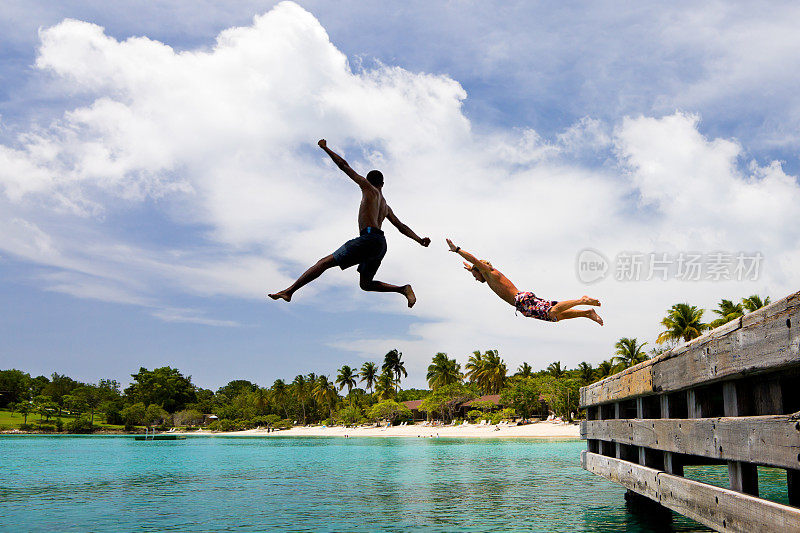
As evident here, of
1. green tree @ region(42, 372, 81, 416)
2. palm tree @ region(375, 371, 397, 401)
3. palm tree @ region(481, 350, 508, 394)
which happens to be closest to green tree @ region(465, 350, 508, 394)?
palm tree @ region(481, 350, 508, 394)

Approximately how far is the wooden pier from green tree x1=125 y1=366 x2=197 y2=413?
147 m

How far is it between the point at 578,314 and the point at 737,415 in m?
2.82

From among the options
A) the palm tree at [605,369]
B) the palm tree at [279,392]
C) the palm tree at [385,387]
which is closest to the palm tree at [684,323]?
the palm tree at [605,369]

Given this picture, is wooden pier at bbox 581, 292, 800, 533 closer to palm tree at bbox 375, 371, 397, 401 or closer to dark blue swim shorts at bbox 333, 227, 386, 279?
dark blue swim shorts at bbox 333, 227, 386, 279

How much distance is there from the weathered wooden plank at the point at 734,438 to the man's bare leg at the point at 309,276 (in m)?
3.86

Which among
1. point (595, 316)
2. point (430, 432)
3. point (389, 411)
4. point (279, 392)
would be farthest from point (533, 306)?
point (279, 392)

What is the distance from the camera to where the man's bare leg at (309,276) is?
6.79 metres

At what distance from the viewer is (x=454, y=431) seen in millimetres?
87875

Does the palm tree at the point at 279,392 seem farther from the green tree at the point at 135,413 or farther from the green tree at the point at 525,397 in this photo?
the green tree at the point at 525,397

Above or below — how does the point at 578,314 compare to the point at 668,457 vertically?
above

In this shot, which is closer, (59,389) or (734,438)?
(734,438)

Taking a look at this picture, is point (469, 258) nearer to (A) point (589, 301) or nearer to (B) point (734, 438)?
(A) point (589, 301)

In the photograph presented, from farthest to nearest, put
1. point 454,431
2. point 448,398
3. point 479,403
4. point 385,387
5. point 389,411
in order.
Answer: point 385,387 < point 389,411 < point 448,398 < point 479,403 < point 454,431

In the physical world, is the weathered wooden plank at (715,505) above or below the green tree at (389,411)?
above
